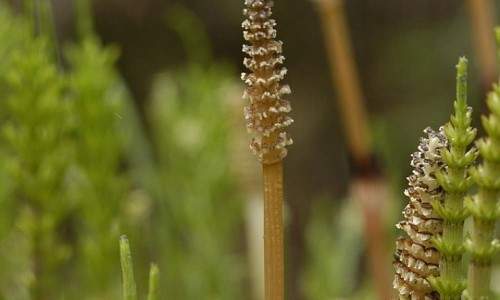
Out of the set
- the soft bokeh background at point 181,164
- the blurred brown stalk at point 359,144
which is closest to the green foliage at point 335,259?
the soft bokeh background at point 181,164

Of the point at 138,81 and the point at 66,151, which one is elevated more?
the point at 138,81

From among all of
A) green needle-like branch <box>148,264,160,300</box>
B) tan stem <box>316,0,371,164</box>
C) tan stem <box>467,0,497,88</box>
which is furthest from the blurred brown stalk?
green needle-like branch <box>148,264,160,300</box>

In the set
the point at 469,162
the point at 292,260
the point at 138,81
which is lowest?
the point at 292,260

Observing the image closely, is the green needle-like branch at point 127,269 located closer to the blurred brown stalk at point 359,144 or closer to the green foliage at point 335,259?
the blurred brown stalk at point 359,144

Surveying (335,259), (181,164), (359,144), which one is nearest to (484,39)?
(359,144)

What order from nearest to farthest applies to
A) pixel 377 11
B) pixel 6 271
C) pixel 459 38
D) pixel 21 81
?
1. pixel 21 81
2. pixel 6 271
3. pixel 459 38
4. pixel 377 11

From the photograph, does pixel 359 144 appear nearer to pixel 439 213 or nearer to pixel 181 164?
pixel 439 213

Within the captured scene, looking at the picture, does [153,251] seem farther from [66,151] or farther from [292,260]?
[292,260]

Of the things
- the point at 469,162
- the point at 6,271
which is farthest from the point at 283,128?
the point at 6,271

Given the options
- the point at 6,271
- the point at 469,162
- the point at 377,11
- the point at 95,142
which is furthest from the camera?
the point at 377,11
